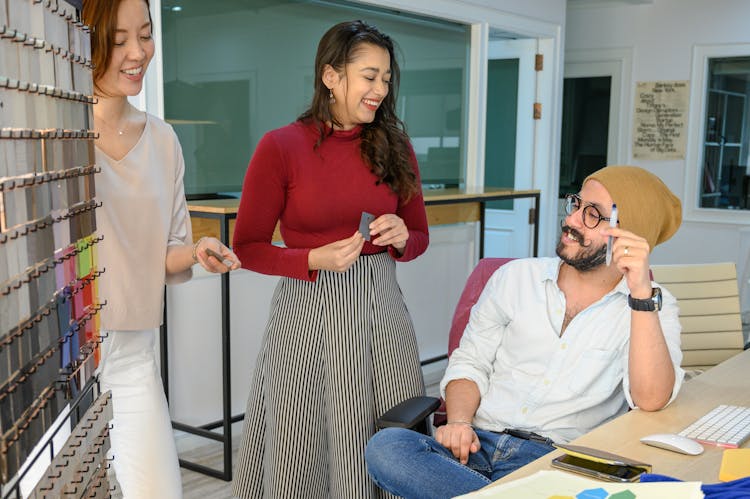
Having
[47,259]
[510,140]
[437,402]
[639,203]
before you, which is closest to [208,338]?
[437,402]

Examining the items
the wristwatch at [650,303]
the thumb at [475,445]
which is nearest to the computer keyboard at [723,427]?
the wristwatch at [650,303]

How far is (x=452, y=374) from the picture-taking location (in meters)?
2.09

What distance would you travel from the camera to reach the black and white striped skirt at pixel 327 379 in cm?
208

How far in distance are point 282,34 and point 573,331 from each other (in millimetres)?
2501

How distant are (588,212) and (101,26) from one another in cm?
117

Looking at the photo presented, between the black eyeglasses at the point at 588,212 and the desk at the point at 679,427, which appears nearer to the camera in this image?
the desk at the point at 679,427

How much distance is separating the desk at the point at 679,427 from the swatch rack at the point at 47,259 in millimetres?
675

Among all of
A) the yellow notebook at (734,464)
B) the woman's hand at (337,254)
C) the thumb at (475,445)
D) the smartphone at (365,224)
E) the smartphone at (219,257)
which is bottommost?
the thumb at (475,445)

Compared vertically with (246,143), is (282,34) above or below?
above

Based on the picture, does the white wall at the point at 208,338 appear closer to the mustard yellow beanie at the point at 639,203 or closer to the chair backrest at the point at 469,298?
the chair backrest at the point at 469,298

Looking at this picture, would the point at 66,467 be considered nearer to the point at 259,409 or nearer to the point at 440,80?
the point at 259,409

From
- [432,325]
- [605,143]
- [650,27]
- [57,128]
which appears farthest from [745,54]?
[57,128]

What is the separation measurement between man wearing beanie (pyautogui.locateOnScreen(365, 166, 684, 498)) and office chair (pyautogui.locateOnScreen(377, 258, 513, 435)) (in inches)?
2.1

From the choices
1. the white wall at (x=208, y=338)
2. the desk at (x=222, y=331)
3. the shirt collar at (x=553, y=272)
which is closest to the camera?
the shirt collar at (x=553, y=272)
